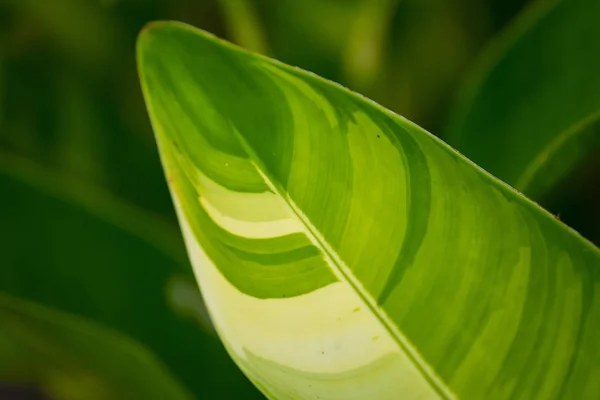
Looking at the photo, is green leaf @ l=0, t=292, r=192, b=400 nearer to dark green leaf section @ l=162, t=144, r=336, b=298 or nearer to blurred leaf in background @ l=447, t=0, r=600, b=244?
dark green leaf section @ l=162, t=144, r=336, b=298

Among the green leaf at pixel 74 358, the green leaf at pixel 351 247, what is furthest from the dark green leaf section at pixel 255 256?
the green leaf at pixel 74 358

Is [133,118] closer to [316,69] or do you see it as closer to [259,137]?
[316,69]

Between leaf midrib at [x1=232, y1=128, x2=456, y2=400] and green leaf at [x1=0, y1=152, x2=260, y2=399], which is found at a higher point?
leaf midrib at [x1=232, y1=128, x2=456, y2=400]

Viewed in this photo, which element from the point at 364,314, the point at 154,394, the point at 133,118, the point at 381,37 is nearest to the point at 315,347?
the point at 364,314

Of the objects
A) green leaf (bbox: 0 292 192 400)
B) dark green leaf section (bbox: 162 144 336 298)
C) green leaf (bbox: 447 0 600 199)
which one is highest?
green leaf (bbox: 447 0 600 199)

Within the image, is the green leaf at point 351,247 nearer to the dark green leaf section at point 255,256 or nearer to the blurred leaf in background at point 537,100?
the dark green leaf section at point 255,256

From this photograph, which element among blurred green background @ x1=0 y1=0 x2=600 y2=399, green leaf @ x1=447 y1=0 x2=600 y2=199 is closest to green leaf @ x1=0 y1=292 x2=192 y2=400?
blurred green background @ x1=0 y1=0 x2=600 y2=399
